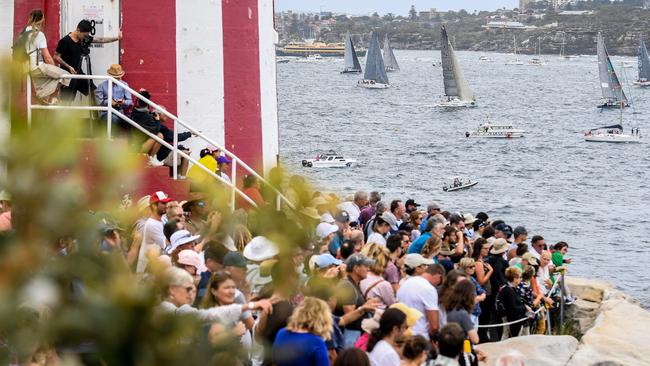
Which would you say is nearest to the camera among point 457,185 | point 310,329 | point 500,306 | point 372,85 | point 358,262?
point 310,329

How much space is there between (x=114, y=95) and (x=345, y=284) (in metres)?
6.20

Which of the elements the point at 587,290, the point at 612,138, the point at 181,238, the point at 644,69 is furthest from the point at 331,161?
the point at 644,69

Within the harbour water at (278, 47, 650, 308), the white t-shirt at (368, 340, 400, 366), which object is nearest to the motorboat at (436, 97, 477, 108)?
the harbour water at (278, 47, 650, 308)

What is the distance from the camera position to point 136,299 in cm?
174

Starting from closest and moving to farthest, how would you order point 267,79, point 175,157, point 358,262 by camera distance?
point 358,262 < point 175,157 < point 267,79

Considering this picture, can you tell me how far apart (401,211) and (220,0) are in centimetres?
354

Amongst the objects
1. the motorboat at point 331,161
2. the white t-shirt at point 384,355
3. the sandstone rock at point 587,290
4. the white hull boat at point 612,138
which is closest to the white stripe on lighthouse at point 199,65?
the white t-shirt at point 384,355

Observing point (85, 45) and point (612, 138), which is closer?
point (85, 45)

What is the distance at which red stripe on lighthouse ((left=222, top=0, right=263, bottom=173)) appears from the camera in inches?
507

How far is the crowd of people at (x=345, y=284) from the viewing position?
12.7 feet

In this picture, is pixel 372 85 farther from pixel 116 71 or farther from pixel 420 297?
pixel 420 297

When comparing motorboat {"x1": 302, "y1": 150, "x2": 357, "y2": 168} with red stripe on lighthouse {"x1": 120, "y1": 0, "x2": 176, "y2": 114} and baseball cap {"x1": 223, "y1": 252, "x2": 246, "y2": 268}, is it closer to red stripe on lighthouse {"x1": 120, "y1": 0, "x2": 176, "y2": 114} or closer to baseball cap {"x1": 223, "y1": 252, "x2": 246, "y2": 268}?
red stripe on lighthouse {"x1": 120, "y1": 0, "x2": 176, "y2": 114}

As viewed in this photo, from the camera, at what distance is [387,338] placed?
7.31 meters

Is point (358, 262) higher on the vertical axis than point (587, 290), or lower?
higher
